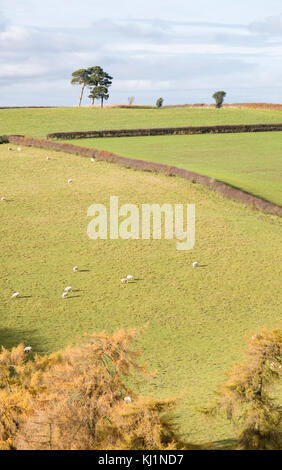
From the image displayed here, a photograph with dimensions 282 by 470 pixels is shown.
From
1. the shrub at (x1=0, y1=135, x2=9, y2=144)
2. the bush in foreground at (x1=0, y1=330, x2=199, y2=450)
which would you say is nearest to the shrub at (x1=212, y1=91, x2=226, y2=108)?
the shrub at (x1=0, y1=135, x2=9, y2=144)

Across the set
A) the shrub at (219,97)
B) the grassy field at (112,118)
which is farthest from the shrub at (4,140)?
the shrub at (219,97)

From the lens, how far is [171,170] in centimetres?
2191

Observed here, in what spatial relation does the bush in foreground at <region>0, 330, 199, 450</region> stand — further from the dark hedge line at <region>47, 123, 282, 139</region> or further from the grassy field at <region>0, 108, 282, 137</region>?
the grassy field at <region>0, 108, 282, 137</region>

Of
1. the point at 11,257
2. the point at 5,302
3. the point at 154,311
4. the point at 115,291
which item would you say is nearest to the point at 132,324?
the point at 154,311

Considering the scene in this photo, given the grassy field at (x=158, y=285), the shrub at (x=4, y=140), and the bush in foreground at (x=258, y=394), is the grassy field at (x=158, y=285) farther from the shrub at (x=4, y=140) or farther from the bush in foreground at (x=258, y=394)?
the shrub at (x=4, y=140)

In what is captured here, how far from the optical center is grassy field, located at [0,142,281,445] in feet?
29.6

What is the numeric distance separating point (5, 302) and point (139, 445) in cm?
695

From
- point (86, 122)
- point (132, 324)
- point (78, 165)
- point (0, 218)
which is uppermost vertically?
point (86, 122)

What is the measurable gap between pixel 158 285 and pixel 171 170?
10519mm

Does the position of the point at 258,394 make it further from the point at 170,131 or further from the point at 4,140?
the point at 170,131

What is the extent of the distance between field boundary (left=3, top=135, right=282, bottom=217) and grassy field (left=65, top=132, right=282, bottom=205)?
1.19m

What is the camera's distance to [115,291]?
1173 cm

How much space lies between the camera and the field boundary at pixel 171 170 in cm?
1777
